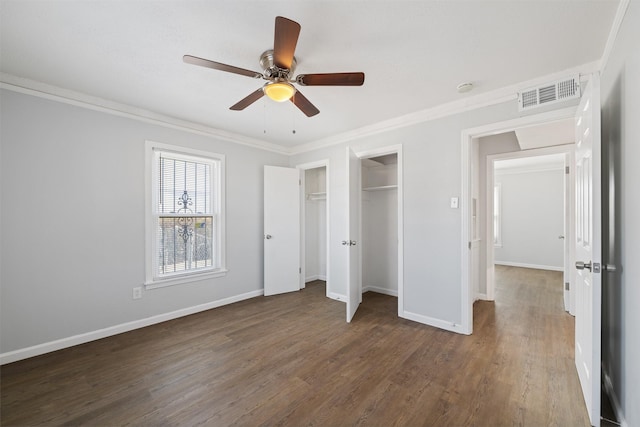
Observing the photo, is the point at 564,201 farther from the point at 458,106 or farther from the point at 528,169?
the point at 528,169

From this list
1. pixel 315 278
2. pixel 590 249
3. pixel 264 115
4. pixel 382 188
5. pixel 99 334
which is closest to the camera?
pixel 590 249

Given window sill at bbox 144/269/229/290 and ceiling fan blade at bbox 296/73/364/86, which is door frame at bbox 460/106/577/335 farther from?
window sill at bbox 144/269/229/290

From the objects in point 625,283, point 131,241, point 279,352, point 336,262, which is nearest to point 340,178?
point 336,262

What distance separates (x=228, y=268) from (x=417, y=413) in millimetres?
3008

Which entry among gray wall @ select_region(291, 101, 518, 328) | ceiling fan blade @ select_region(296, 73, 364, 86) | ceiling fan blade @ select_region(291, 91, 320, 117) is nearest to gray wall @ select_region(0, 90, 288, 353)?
ceiling fan blade @ select_region(291, 91, 320, 117)

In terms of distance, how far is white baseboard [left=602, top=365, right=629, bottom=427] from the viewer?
1577 mm

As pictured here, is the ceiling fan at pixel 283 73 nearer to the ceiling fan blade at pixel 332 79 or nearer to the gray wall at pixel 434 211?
the ceiling fan blade at pixel 332 79

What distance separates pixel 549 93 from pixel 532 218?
544 centimetres

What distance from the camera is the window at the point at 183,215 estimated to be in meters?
3.30

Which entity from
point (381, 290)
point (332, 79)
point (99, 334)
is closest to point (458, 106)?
point (332, 79)

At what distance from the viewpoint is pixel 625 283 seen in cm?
158

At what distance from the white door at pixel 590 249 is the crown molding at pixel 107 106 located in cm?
381

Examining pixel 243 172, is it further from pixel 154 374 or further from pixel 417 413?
pixel 417 413

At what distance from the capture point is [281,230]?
4.51 meters
